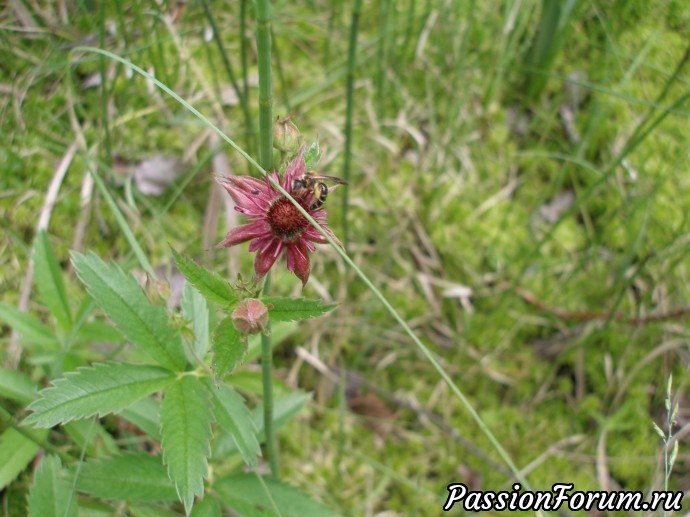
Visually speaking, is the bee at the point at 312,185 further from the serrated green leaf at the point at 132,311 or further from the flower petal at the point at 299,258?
the serrated green leaf at the point at 132,311

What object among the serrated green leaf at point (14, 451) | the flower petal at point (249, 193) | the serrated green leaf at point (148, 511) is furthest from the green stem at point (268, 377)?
the serrated green leaf at point (14, 451)

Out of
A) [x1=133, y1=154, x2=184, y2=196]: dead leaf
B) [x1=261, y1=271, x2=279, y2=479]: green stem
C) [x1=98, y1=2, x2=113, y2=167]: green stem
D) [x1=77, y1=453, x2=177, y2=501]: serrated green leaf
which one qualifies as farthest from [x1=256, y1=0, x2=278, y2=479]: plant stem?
[x1=133, y1=154, x2=184, y2=196]: dead leaf

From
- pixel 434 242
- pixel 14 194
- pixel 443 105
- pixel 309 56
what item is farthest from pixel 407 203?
pixel 14 194

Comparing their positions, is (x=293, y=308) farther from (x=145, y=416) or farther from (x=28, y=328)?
(x=28, y=328)

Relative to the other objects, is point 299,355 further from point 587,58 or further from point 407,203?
point 587,58

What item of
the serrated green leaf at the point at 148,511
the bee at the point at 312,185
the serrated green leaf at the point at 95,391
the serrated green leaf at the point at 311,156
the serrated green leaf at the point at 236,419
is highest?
the serrated green leaf at the point at 311,156

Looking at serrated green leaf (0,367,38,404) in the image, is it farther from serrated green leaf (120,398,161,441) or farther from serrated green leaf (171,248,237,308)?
serrated green leaf (171,248,237,308)

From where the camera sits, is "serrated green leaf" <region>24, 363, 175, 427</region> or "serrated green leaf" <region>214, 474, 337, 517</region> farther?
"serrated green leaf" <region>214, 474, 337, 517</region>
